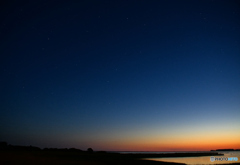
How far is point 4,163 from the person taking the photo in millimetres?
23188

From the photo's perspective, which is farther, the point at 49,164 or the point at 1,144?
the point at 1,144

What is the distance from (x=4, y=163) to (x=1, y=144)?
48268mm

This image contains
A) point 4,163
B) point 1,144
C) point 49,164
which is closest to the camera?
point 4,163

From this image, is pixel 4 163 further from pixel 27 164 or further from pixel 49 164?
pixel 49 164

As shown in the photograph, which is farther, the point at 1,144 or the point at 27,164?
the point at 1,144

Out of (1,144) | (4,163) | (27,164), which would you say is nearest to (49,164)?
(27,164)

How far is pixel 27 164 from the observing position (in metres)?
23.9

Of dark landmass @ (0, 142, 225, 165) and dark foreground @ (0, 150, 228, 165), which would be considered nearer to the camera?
dark foreground @ (0, 150, 228, 165)

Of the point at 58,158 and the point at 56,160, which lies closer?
the point at 56,160

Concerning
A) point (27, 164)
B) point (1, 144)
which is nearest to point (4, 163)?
point (27, 164)

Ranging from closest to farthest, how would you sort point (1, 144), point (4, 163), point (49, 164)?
point (4, 163) < point (49, 164) < point (1, 144)

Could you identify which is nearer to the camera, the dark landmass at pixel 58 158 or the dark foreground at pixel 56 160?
the dark foreground at pixel 56 160

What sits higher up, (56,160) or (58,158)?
(56,160)

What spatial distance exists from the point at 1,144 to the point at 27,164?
4915cm
